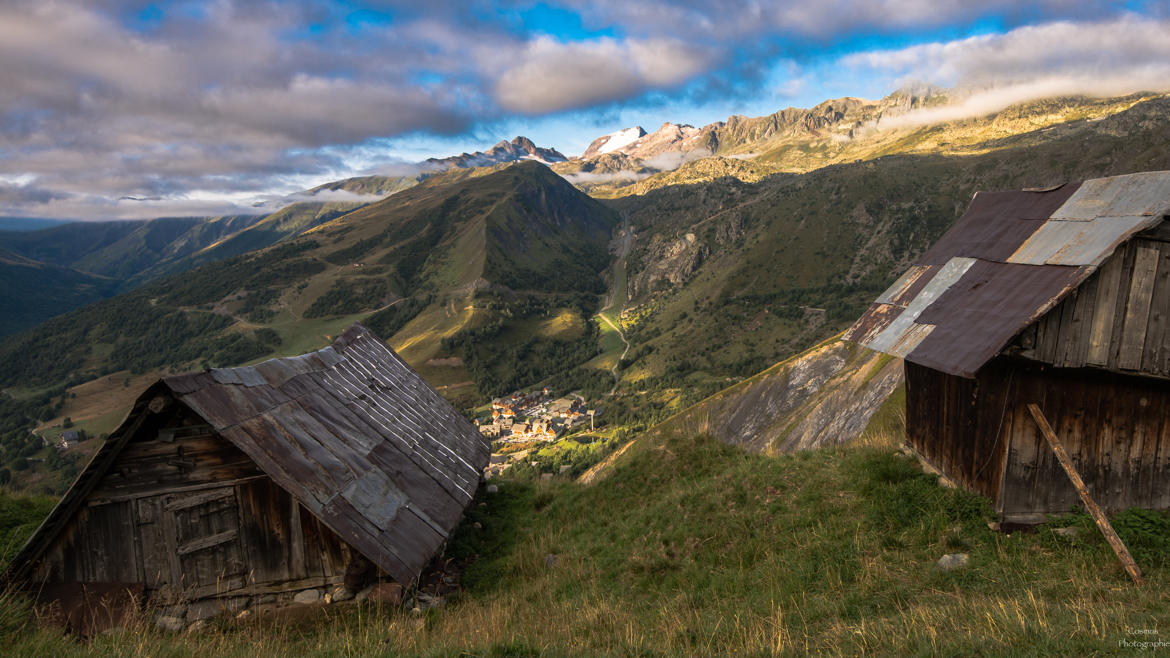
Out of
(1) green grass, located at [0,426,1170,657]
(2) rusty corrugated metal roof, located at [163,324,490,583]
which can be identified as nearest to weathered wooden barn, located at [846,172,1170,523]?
(1) green grass, located at [0,426,1170,657]

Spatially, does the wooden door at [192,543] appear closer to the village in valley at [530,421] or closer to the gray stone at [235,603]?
the gray stone at [235,603]

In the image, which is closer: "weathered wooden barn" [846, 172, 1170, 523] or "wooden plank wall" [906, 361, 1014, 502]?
"weathered wooden barn" [846, 172, 1170, 523]

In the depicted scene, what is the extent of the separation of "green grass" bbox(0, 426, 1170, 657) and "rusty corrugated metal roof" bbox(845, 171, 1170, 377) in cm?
304

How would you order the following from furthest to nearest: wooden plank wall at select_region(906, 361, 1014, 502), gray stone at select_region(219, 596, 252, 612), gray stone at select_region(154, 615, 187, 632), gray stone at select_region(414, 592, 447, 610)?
gray stone at select_region(414, 592, 447, 610) < gray stone at select_region(219, 596, 252, 612) < gray stone at select_region(154, 615, 187, 632) < wooden plank wall at select_region(906, 361, 1014, 502)

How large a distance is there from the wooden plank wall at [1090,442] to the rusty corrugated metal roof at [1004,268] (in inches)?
48.7

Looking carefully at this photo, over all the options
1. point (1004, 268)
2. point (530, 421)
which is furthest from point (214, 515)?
point (530, 421)

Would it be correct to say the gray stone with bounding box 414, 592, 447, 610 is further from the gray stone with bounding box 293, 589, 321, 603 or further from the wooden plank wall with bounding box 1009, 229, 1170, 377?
the wooden plank wall with bounding box 1009, 229, 1170, 377

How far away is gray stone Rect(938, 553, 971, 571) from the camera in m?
8.03

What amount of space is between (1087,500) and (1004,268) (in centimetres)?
421

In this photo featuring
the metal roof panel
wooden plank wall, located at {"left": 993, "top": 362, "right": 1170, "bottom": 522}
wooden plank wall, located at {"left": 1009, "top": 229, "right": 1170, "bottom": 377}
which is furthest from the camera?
wooden plank wall, located at {"left": 993, "top": 362, "right": 1170, "bottom": 522}

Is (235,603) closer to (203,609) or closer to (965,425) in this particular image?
(203,609)

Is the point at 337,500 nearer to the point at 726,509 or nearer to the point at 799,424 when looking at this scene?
the point at 726,509

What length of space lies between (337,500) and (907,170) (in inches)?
7980

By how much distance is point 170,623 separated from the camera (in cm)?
A: 946
